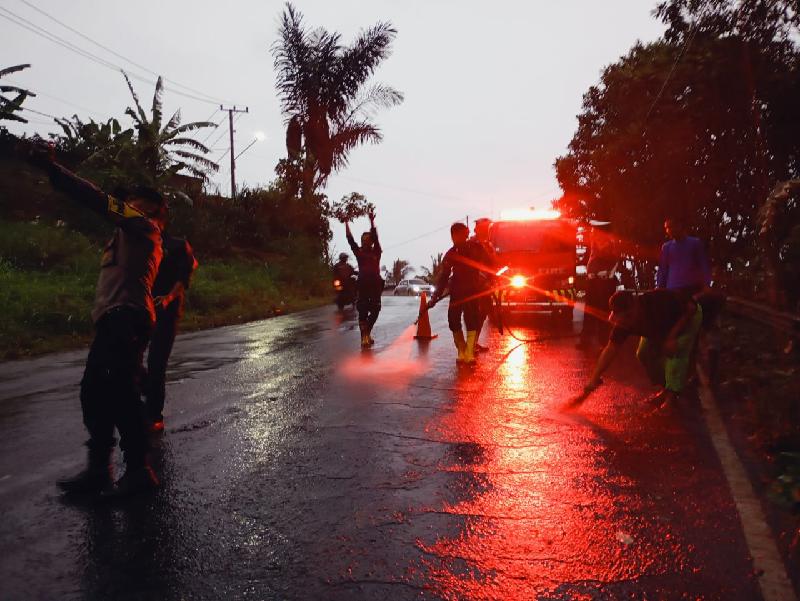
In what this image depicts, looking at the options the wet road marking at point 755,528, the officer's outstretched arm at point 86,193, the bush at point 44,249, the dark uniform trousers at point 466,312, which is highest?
the bush at point 44,249

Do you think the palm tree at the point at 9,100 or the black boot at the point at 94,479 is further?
the palm tree at the point at 9,100

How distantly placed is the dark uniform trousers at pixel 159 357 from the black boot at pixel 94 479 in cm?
129

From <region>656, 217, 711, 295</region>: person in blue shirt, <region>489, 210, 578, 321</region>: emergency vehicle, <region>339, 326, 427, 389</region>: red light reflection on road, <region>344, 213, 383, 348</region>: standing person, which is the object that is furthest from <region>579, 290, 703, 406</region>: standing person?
<region>489, 210, 578, 321</region>: emergency vehicle

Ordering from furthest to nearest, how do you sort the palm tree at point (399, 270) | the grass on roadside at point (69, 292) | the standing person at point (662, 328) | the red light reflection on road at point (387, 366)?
1. the palm tree at point (399, 270)
2. the grass on roadside at point (69, 292)
3. the red light reflection on road at point (387, 366)
4. the standing person at point (662, 328)

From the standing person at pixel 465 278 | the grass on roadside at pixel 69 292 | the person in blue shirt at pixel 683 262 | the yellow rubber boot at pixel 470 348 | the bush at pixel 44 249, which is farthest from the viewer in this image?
the bush at pixel 44 249

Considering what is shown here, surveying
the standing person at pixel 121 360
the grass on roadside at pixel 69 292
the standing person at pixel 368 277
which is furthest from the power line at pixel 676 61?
the standing person at pixel 121 360

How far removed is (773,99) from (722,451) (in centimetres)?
1204

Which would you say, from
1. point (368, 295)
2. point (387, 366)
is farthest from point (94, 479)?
point (368, 295)

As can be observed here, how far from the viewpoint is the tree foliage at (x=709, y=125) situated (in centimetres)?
1347

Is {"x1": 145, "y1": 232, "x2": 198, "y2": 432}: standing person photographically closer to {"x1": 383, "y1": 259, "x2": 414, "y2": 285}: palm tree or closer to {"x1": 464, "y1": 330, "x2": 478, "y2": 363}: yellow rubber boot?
{"x1": 464, "y1": 330, "x2": 478, "y2": 363}: yellow rubber boot

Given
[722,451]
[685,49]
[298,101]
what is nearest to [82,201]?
[722,451]

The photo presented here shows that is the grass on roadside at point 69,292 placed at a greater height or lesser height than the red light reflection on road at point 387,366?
greater

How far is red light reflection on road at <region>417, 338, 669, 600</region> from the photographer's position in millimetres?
2848

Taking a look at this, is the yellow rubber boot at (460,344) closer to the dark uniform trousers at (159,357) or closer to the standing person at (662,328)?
the standing person at (662,328)
